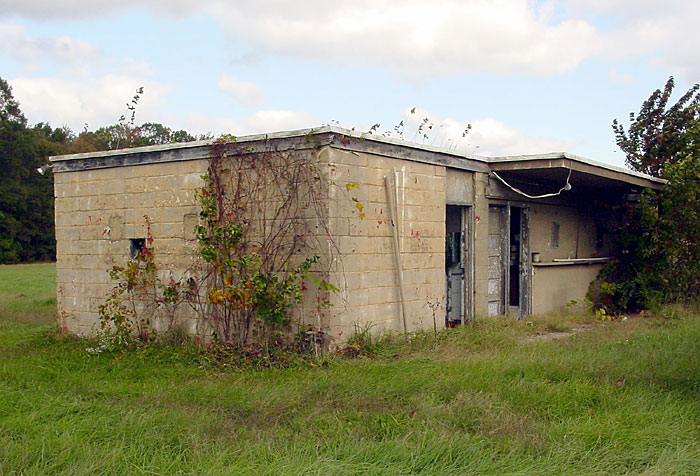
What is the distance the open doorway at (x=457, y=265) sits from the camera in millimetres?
10883

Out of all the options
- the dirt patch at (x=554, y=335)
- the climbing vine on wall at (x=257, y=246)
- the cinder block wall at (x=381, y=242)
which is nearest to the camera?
the climbing vine on wall at (x=257, y=246)

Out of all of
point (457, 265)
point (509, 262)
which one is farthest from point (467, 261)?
point (509, 262)

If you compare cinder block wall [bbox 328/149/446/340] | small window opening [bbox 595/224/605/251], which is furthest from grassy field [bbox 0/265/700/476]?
small window opening [bbox 595/224/605/251]

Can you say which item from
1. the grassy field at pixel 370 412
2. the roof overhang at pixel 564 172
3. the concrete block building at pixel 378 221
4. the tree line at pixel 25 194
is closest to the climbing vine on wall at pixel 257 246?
the concrete block building at pixel 378 221

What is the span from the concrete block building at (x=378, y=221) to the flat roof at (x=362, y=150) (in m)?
0.02

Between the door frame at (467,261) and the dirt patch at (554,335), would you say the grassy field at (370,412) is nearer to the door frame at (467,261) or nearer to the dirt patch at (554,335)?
the dirt patch at (554,335)

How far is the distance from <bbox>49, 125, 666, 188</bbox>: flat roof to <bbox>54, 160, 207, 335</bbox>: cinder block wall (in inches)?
5.1

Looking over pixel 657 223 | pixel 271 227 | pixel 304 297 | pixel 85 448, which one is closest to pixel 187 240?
pixel 271 227

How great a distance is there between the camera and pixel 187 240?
30.1ft

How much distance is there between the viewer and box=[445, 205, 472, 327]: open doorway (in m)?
10.9

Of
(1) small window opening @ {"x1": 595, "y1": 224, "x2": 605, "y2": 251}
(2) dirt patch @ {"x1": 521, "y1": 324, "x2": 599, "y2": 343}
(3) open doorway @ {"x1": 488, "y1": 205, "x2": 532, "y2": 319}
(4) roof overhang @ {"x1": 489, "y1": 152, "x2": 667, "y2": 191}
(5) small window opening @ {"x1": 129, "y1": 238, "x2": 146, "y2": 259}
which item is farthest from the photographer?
(1) small window opening @ {"x1": 595, "y1": 224, "x2": 605, "y2": 251}

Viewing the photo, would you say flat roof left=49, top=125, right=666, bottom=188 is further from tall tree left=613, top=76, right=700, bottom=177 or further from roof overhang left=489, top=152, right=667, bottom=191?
tall tree left=613, top=76, right=700, bottom=177

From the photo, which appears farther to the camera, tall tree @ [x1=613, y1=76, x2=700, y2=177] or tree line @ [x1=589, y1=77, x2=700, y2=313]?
tall tree @ [x1=613, y1=76, x2=700, y2=177]

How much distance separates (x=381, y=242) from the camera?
29.4 feet
